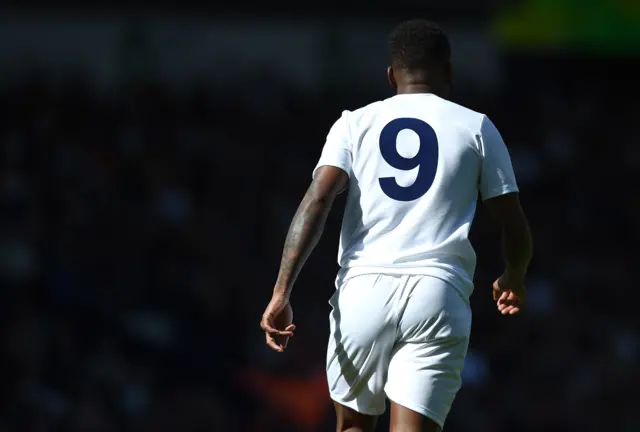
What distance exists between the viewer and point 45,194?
1160cm

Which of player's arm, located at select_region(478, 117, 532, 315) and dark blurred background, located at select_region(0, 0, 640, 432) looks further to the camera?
dark blurred background, located at select_region(0, 0, 640, 432)

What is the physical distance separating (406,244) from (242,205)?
Answer: 8.48 metres

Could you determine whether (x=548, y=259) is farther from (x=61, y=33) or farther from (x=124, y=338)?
(x=61, y=33)

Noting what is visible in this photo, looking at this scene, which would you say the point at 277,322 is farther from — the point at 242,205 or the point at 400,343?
the point at 242,205

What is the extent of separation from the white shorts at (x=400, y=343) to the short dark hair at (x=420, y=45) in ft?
2.62

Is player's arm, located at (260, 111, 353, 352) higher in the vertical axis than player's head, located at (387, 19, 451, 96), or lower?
lower

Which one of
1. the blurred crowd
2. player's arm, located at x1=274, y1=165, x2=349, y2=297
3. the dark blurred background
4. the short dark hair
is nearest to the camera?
player's arm, located at x1=274, y1=165, x2=349, y2=297

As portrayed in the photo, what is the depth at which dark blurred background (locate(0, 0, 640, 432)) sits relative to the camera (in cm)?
1097

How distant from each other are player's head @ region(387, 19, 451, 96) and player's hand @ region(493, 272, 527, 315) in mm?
746

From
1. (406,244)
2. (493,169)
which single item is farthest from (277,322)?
(493,169)

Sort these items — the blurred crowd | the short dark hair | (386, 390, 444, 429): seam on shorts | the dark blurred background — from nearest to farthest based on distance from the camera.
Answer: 1. (386, 390, 444, 429): seam on shorts
2. the short dark hair
3. the blurred crowd
4. the dark blurred background

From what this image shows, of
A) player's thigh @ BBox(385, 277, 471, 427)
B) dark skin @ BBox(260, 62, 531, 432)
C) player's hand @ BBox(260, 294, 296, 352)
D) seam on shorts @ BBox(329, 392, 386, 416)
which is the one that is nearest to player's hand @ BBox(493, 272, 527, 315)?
dark skin @ BBox(260, 62, 531, 432)

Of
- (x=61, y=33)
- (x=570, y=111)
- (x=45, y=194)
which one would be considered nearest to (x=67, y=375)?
(x=45, y=194)

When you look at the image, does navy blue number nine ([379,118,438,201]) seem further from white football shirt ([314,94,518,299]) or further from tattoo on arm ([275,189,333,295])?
tattoo on arm ([275,189,333,295])
